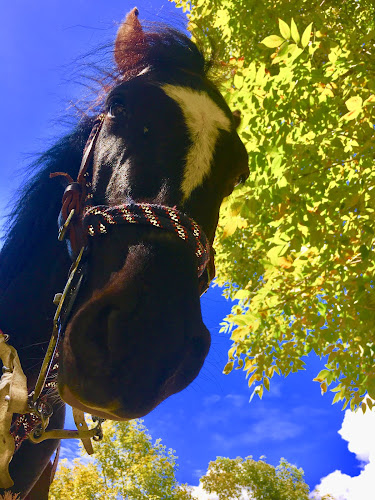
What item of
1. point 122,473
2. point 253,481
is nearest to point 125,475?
point 122,473

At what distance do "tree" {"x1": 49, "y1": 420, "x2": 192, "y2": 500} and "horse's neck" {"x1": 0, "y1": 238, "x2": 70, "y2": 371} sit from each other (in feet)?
41.5

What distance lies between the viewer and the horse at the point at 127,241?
1.19m

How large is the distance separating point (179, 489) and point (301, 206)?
50.8 ft

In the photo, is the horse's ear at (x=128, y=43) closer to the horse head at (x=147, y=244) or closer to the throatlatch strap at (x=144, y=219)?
the horse head at (x=147, y=244)

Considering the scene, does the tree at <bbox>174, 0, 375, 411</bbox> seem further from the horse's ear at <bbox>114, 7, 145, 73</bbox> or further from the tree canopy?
the tree canopy

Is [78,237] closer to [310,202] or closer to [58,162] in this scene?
[58,162]

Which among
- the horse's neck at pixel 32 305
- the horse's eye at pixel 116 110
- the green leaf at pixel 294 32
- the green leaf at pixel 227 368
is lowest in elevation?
the horse's neck at pixel 32 305

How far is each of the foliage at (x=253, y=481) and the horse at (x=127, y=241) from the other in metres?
18.6

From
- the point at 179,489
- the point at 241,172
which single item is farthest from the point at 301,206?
the point at 179,489

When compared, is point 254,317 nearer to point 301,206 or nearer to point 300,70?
point 301,206

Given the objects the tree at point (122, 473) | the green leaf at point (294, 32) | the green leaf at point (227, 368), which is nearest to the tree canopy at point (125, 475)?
the tree at point (122, 473)

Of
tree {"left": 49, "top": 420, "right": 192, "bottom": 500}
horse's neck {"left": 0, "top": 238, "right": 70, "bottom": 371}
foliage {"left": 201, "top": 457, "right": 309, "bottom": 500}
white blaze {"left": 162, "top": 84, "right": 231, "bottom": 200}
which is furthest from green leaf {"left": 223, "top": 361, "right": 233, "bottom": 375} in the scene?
foliage {"left": 201, "top": 457, "right": 309, "bottom": 500}

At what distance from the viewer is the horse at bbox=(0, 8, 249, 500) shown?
Answer: 1.19m

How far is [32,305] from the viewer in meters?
1.60
